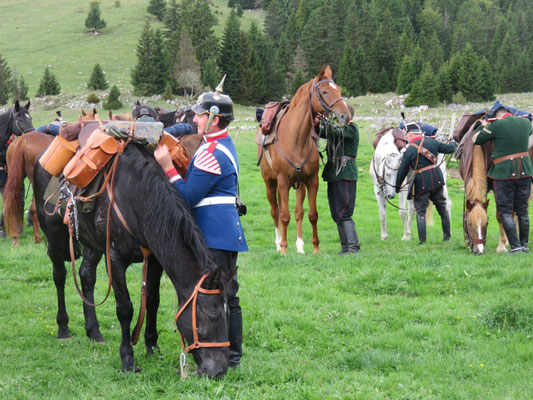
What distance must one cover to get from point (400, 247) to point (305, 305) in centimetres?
443

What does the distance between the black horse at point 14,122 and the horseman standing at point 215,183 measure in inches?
330

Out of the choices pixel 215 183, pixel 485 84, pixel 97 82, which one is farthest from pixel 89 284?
pixel 485 84

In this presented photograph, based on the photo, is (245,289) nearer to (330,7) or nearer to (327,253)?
(327,253)

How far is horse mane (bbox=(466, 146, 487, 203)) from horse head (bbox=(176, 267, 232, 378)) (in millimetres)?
6692

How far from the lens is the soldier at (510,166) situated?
9.23 meters

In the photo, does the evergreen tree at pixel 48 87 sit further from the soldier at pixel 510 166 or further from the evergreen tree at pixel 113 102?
the soldier at pixel 510 166

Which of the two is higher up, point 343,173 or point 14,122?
point 14,122

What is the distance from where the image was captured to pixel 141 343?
19.6ft

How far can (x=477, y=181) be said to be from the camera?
31.6 feet

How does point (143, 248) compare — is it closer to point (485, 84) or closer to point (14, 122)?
point (14, 122)

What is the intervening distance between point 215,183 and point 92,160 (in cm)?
117

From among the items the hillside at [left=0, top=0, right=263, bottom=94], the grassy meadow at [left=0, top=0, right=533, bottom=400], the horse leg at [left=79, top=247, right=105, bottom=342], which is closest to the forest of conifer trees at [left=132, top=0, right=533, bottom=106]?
the hillside at [left=0, top=0, right=263, bottom=94]

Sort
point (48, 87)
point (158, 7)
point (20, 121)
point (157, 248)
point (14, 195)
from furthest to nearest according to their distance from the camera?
point (158, 7) → point (48, 87) → point (20, 121) → point (14, 195) → point (157, 248)

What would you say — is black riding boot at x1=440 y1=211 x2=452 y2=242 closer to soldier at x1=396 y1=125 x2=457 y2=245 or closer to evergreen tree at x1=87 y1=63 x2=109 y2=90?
soldier at x1=396 y1=125 x2=457 y2=245
